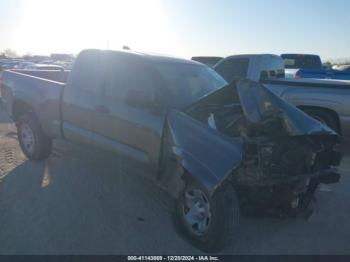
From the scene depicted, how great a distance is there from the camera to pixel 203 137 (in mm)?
3422

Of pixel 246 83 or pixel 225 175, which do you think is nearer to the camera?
pixel 225 175

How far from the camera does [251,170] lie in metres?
3.25

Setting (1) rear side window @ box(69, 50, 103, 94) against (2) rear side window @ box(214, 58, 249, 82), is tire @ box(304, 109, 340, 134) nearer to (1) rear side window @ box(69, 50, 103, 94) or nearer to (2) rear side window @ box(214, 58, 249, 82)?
(2) rear side window @ box(214, 58, 249, 82)

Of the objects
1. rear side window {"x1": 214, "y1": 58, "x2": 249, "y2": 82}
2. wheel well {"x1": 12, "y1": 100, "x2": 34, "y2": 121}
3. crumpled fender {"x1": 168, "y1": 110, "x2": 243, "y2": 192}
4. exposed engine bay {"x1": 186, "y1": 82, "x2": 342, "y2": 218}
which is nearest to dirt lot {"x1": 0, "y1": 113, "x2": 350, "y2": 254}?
exposed engine bay {"x1": 186, "y1": 82, "x2": 342, "y2": 218}

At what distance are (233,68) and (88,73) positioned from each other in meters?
4.85

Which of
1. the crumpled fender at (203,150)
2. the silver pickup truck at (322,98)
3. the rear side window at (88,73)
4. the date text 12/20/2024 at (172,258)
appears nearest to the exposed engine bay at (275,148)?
the crumpled fender at (203,150)

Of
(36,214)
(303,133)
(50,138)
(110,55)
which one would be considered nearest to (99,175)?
(50,138)

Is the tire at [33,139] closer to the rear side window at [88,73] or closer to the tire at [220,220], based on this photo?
the rear side window at [88,73]

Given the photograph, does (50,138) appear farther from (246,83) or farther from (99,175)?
(246,83)

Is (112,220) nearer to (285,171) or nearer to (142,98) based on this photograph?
(142,98)

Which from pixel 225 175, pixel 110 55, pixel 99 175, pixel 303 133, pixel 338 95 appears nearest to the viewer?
pixel 225 175

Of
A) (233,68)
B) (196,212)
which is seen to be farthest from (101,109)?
(233,68)

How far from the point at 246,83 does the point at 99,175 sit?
109 inches

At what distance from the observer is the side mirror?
3.85 meters
